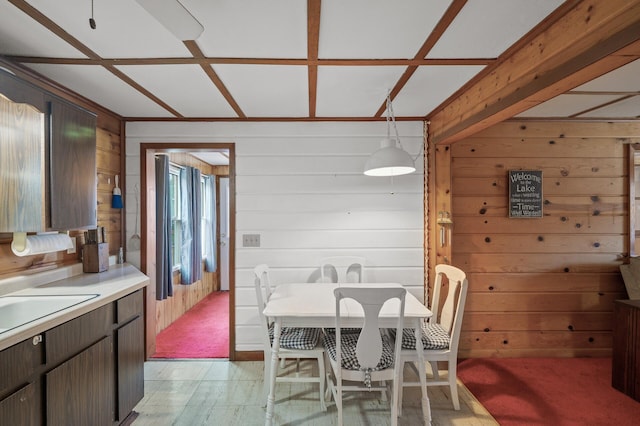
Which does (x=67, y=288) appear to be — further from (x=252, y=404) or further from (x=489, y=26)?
(x=489, y=26)

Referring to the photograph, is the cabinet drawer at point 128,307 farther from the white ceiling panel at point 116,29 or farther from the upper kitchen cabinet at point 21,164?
the white ceiling panel at point 116,29

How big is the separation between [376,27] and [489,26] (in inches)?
21.7

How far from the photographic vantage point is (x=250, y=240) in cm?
299

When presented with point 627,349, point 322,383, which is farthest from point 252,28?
point 627,349

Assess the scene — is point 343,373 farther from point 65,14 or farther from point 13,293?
point 65,14

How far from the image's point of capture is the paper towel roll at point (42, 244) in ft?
5.98

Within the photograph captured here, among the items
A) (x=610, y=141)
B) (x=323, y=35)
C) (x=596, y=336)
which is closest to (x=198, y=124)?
(x=323, y=35)

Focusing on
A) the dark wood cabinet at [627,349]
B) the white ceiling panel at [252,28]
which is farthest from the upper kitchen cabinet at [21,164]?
the dark wood cabinet at [627,349]

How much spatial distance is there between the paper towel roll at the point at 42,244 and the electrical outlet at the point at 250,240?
131 centimetres

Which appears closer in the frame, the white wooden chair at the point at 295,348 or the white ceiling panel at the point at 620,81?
the white ceiling panel at the point at 620,81

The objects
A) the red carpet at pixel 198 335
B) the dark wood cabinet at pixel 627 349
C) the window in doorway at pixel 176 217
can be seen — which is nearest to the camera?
the dark wood cabinet at pixel 627 349

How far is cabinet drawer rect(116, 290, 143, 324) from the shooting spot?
1910 mm

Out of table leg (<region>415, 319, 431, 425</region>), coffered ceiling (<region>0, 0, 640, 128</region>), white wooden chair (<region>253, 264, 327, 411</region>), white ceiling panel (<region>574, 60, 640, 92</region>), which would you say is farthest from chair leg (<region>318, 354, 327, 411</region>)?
white ceiling panel (<region>574, 60, 640, 92</region>)

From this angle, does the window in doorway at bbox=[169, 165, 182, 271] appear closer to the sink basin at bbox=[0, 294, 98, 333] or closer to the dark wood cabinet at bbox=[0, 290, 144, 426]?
the dark wood cabinet at bbox=[0, 290, 144, 426]
